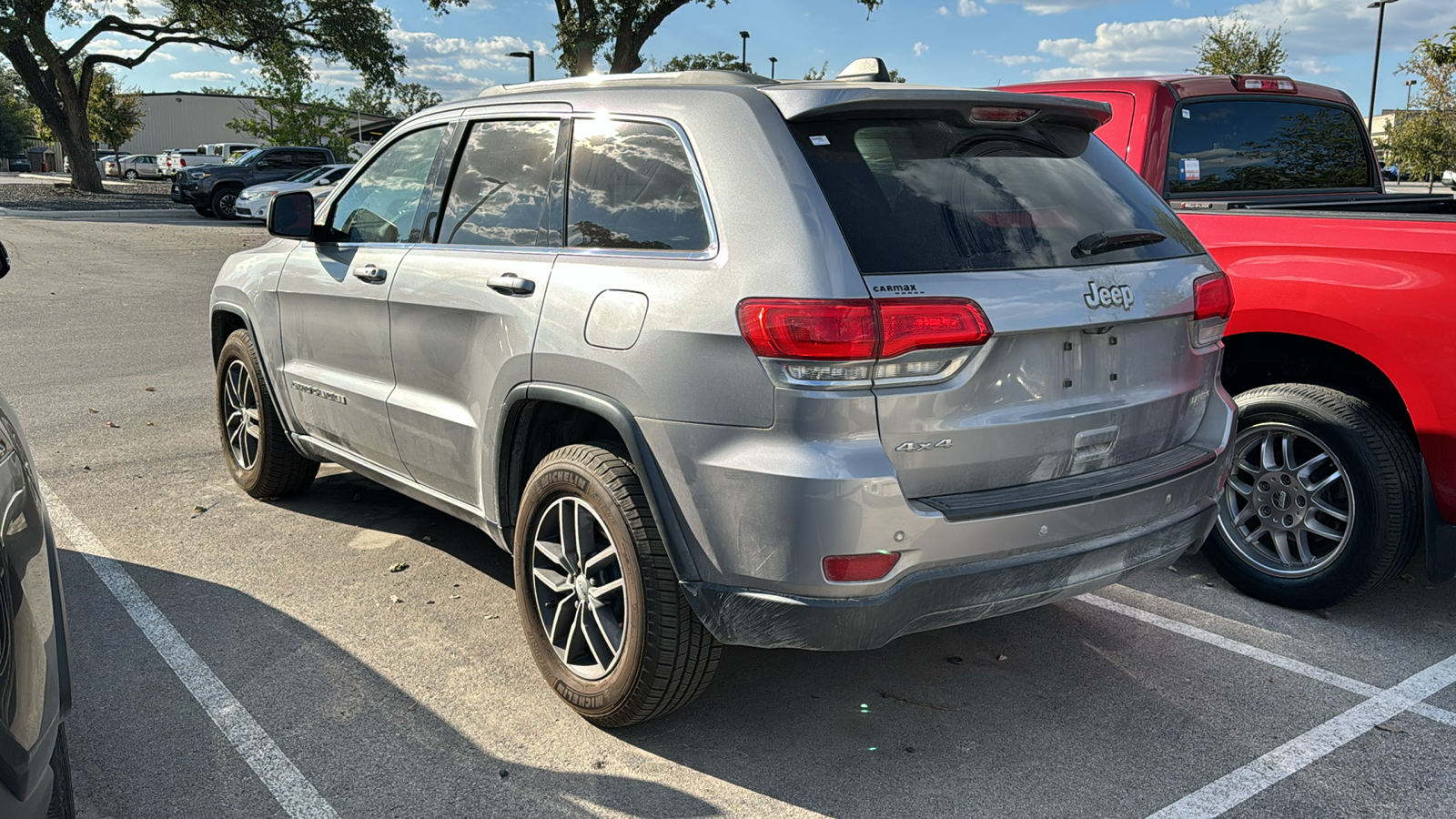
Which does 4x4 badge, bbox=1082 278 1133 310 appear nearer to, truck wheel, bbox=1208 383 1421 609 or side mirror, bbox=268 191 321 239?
truck wheel, bbox=1208 383 1421 609

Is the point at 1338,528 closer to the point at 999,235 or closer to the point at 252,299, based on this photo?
the point at 999,235

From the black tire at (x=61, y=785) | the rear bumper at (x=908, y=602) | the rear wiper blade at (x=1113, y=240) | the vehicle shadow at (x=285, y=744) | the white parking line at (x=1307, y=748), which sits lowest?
the white parking line at (x=1307, y=748)

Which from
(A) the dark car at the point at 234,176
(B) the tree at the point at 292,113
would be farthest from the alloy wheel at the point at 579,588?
(B) the tree at the point at 292,113

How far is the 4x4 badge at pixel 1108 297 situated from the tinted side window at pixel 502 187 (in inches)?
63.5

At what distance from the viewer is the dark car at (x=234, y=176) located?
29266mm

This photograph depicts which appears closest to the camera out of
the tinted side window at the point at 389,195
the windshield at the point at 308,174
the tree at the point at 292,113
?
the tinted side window at the point at 389,195

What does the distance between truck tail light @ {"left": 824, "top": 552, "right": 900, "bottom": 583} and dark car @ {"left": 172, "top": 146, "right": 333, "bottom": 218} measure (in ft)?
94.4

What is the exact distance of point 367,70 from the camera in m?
35.3

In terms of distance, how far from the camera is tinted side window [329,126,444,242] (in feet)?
13.7

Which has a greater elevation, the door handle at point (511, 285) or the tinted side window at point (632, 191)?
the tinted side window at point (632, 191)

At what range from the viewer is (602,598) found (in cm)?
330

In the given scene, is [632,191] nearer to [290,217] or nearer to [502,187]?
[502,187]

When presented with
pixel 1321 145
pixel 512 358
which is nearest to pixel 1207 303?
pixel 512 358

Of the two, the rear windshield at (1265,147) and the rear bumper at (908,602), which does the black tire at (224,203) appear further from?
the rear bumper at (908,602)
